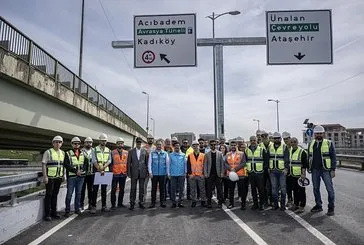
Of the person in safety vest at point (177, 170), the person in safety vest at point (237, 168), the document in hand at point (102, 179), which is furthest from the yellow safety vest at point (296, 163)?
the document in hand at point (102, 179)

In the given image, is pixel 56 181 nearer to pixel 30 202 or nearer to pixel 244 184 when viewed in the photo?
pixel 30 202

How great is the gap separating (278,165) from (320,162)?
1.01 meters

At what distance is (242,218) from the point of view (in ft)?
25.2

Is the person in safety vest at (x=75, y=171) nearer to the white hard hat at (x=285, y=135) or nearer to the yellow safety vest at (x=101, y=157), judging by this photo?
the yellow safety vest at (x=101, y=157)

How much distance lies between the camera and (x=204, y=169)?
956 cm

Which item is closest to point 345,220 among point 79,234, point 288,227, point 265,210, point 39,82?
point 288,227

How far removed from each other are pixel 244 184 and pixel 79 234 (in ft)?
15.3

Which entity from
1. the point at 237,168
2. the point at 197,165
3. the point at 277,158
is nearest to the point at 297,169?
the point at 277,158

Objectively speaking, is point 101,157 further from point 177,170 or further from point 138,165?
point 177,170

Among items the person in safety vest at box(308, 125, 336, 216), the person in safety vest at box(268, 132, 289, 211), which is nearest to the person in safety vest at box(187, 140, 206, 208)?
the person in safety vest at box(268, 132, 289, 211)

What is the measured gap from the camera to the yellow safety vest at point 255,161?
897 centimetres

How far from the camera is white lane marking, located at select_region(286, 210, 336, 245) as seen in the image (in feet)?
18.6

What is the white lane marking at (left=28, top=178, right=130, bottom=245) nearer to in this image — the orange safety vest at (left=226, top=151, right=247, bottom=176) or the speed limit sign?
the orange safety vest at (left=226, top=151, right=247, bottom=176)

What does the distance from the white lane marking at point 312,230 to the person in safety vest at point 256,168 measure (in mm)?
881
